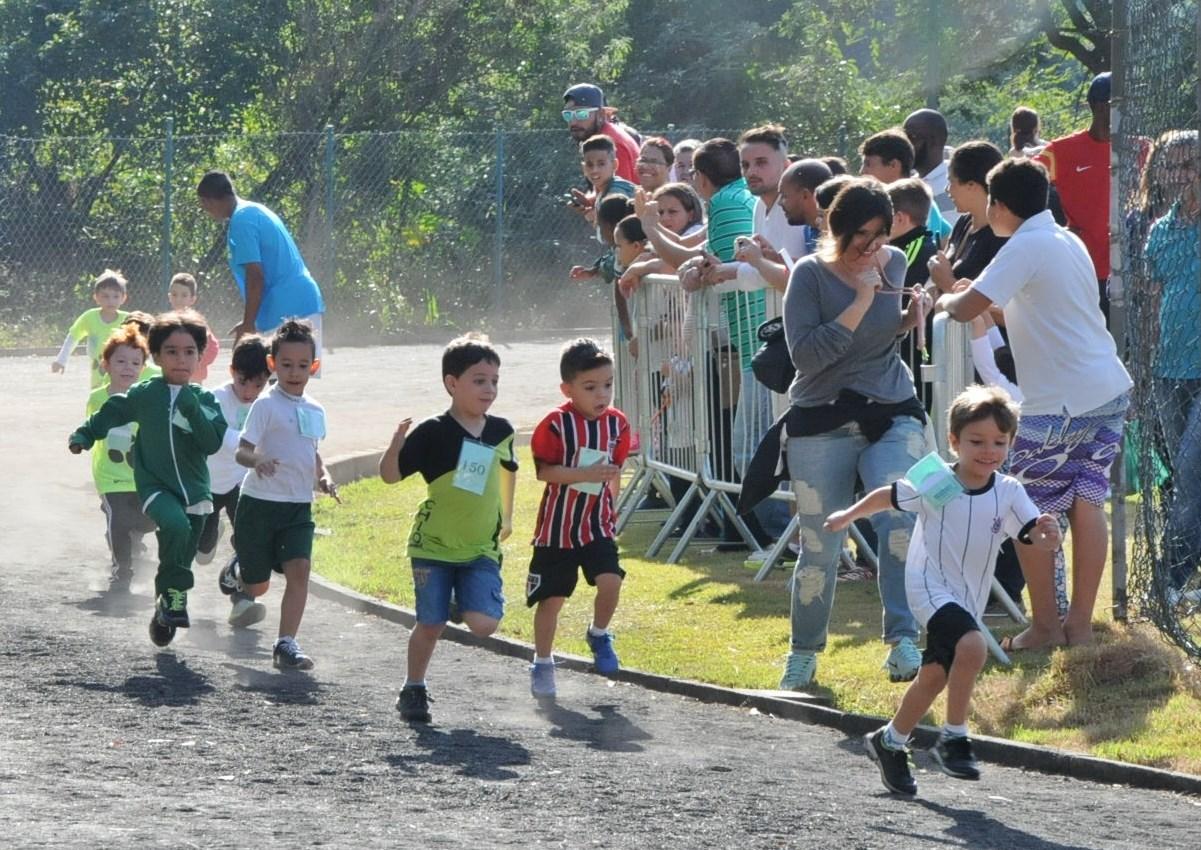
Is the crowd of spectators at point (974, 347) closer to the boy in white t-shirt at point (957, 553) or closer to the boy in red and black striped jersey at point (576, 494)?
the boy in red and black striped jersey at point (576, 494)

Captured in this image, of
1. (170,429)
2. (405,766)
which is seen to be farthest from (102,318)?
(405,766)

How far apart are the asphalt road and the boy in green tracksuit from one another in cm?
61

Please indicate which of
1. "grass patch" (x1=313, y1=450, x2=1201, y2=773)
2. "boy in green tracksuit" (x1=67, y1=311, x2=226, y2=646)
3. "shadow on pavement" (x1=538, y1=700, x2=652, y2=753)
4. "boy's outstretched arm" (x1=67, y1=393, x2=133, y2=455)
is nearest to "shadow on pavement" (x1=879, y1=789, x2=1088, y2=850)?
"grass patch" (x1=313, y1=450, x2=1201, y2=773)

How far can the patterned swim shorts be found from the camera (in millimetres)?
8586

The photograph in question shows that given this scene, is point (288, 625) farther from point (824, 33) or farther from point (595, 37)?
point (824, 33)

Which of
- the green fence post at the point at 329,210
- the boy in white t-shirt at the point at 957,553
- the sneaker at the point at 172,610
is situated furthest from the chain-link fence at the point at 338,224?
the boy in white t-shirt at the point at 957,553

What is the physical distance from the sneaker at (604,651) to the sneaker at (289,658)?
46.8 inches

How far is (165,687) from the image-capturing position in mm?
8312

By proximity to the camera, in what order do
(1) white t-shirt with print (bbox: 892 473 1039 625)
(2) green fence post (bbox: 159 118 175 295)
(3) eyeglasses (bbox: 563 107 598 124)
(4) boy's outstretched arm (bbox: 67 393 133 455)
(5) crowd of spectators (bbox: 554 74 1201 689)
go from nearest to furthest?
(1) white t-shirt with print (bbox: 892 473 1039 625) < (5) crowd of spectators (bbox: 554 74 1201 689) < (4) boy's outstretched arm (bbox: 67 393 133 455) < (3) eyeglasses (bbox: 563 107 598 124) < (2) green fence post (bbox: 159 118 175 295)

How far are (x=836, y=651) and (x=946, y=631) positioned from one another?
2.27 metres

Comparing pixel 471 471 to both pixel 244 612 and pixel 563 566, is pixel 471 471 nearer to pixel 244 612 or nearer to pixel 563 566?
pixel 563 566

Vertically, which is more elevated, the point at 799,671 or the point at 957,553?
the point at 957,553

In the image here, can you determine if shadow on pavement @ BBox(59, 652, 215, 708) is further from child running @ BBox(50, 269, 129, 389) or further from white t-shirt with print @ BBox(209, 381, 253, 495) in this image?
child running @ BBox(50, 269, 129, 389)

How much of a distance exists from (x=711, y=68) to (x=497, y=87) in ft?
12.0
